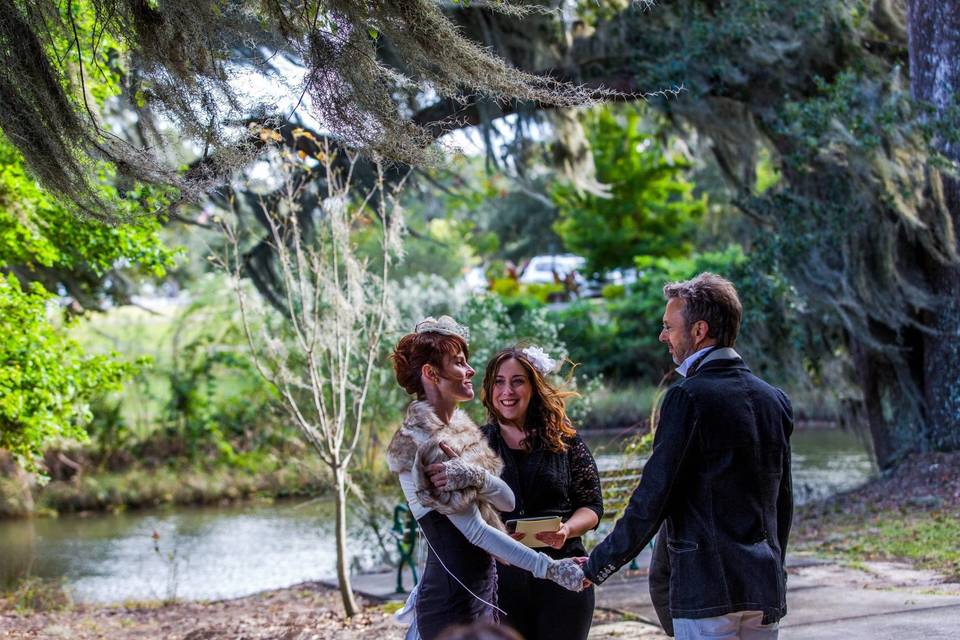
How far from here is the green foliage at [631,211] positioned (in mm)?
30078

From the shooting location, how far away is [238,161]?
14.9 feet

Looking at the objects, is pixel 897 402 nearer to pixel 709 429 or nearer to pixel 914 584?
pixel 914 584

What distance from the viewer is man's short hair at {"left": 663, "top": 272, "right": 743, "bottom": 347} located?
131 inches

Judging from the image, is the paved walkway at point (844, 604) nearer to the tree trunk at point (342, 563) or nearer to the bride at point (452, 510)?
the tree trunk at point (342, 563)

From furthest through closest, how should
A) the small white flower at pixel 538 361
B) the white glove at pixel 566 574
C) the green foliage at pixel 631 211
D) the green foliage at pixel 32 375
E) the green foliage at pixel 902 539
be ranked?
the green foliage at pixel 631 211
the green foliage at pixel 902 539
the green foliage at pixel 32 375
the small white flower at pixel 538 361
the white glove at pixel 566 574

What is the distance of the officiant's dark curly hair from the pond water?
13.3ft

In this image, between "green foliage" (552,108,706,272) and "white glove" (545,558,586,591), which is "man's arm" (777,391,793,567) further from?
"green foliage" (552,108,706,272)

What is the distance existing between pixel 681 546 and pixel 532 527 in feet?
2.22

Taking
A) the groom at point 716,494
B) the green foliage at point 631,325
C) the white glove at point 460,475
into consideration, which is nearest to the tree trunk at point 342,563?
the white glove at point 460,475

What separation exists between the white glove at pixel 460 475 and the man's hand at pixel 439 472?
0.01 metres

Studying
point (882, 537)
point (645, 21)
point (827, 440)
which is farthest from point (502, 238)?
point (882, 537)

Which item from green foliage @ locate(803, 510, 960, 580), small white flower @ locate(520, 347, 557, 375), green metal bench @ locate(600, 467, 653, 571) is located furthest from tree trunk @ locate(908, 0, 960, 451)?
small white flower @ locate(520, 347, 557, 375)

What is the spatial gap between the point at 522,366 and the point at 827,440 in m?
16.7

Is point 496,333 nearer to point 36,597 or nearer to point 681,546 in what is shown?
point 36,597
